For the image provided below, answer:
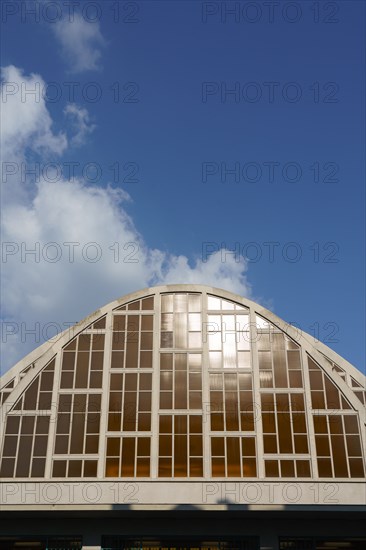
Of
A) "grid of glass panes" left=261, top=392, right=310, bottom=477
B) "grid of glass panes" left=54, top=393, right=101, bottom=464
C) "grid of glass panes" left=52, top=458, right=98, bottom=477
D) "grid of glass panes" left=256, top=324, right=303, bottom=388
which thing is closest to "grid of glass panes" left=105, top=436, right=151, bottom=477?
"grid of glass panes" left=52, top=458, right=98, bottom=477

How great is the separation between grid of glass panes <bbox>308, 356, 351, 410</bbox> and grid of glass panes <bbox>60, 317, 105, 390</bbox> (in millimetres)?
11717

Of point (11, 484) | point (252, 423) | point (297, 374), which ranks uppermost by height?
point (297, 374)

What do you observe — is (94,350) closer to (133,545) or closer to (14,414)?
(14,414)

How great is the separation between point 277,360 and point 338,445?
5502 mm

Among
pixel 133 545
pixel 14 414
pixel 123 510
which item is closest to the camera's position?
pixel 123 510

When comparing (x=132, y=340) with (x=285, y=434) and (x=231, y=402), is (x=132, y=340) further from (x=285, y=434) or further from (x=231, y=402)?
(x=285, y=434)

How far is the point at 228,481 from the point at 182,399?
16.1 ft

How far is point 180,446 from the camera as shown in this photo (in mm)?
31969

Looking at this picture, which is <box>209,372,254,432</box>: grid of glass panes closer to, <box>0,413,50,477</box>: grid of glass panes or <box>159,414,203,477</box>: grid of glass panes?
<box>159,414,203,477</box>: grid of glass panes

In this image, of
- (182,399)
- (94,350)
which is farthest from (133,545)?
(94,350)

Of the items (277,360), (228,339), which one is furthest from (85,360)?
(277,360)

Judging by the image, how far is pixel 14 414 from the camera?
32.8 m

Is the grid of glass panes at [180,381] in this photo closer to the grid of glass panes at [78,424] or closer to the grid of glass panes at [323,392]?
the grid of glass panes at [78,424]

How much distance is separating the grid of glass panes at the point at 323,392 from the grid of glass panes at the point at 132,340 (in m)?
9.10
